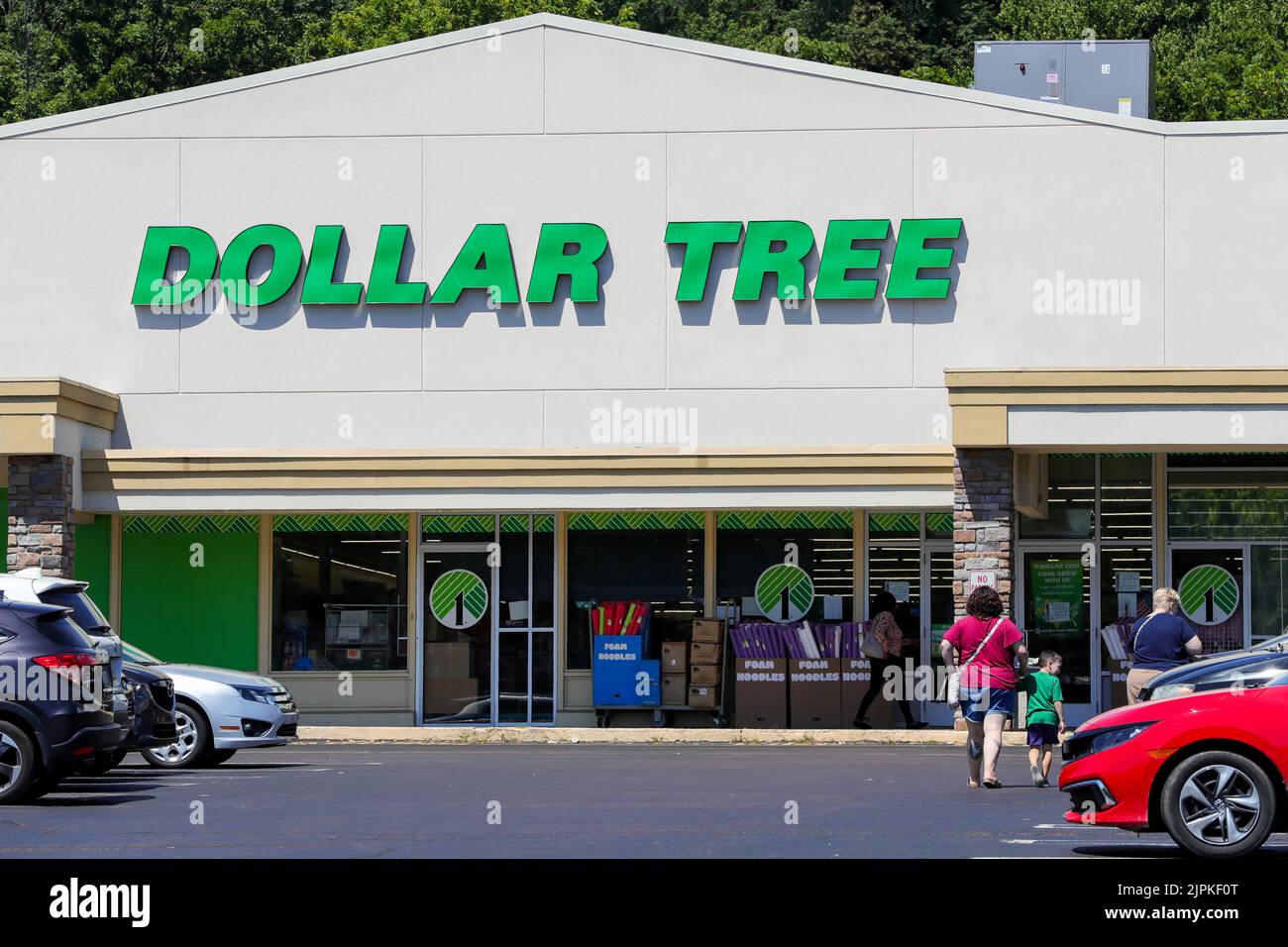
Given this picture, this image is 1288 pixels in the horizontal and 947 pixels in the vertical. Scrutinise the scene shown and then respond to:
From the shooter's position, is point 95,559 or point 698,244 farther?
point 95,559

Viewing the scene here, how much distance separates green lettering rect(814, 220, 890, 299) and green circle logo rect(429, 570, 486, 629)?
6062 millimetres

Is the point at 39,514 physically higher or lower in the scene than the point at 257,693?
higher

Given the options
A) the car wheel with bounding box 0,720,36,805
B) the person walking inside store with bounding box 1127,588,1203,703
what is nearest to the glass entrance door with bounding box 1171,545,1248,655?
the person walking inside store with bounding box 1127,588,1203,703

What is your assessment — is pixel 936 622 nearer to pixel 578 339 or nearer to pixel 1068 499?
pixel 1068 499

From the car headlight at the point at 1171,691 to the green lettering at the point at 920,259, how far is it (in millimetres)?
13198

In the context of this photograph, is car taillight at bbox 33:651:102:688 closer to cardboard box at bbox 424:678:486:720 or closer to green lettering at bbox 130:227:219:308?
cardboard box at bbox 424:678:486:720

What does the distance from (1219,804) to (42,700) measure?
8.68 m

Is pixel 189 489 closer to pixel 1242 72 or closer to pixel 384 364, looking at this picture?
pixel 384 364

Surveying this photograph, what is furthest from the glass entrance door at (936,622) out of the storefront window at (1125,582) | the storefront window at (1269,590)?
the storefront window at (1269,590)

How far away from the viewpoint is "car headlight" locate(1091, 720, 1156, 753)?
1158 cm

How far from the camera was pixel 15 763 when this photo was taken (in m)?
14.8

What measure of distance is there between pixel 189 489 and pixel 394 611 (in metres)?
3.25

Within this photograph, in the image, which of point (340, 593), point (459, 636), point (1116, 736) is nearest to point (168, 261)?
point (340, 593)

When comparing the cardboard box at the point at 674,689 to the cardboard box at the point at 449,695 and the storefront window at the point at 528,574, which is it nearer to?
the storefront window at the point at 528,574
